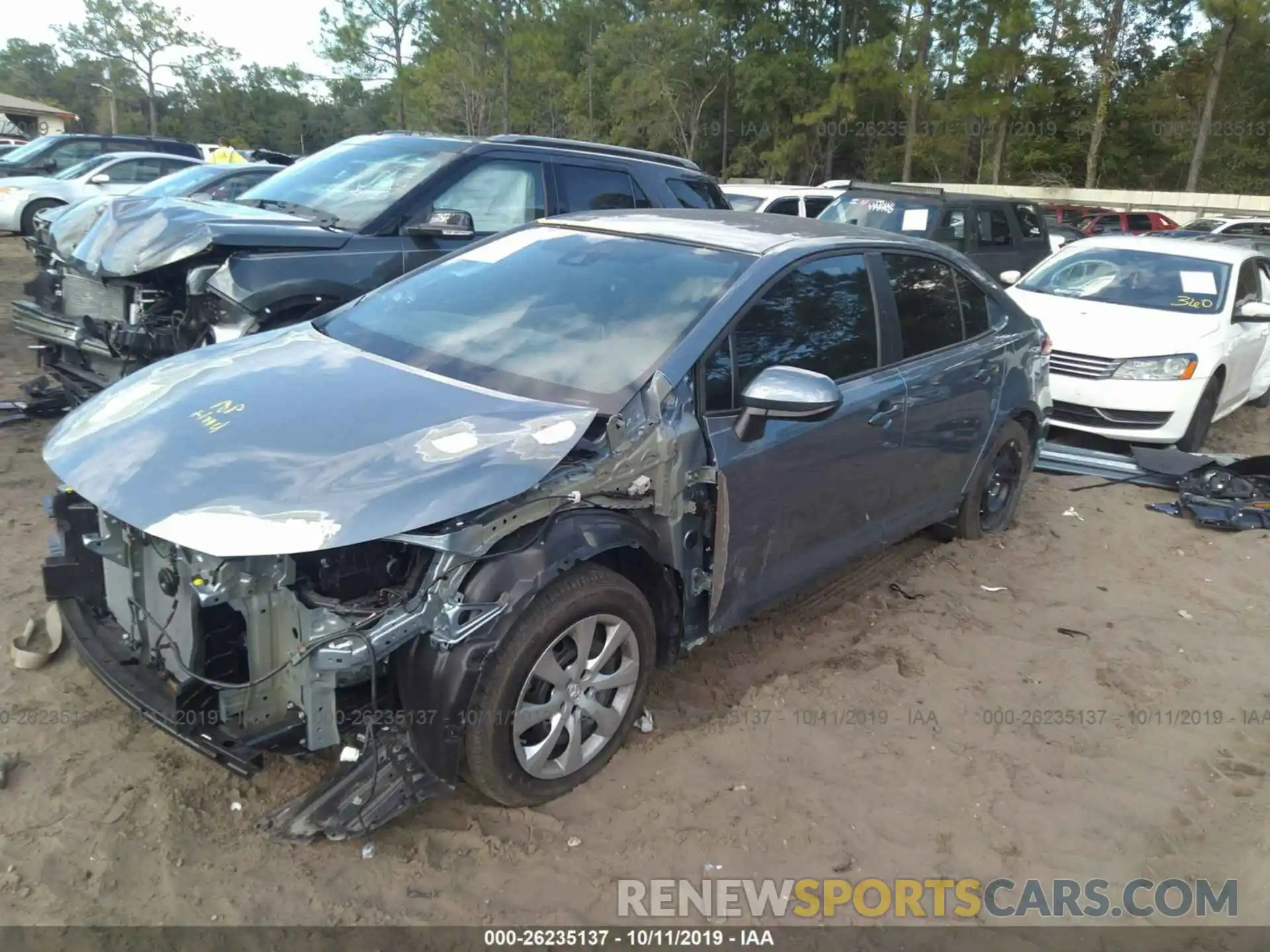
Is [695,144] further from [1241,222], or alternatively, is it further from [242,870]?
[242,870]

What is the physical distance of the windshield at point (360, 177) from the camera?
5.96m

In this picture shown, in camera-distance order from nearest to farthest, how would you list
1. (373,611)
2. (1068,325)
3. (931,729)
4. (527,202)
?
(373,611)
(931,729)
(527,202)
(1068,325)

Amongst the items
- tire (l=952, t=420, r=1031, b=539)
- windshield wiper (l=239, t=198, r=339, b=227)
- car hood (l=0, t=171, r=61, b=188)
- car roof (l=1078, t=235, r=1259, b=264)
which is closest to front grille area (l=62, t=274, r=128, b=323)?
windshield wiper (l=239, t=198, r=339, b=227)

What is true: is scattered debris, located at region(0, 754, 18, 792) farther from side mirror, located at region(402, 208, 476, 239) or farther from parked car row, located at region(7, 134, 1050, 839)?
side mirror, located at region(402, 208, 476, 239)

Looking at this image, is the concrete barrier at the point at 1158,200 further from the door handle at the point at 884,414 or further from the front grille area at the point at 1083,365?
the door handle at the point at 884,414

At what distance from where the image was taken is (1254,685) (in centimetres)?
411

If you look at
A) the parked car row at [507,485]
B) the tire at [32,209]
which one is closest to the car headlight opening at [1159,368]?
the parked car row at [507,485]

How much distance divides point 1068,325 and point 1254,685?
4.07m

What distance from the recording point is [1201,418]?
727 centimetres

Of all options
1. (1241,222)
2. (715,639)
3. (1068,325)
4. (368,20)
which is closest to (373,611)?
(715,639)

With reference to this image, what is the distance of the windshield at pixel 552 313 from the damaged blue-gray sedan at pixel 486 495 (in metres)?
0.01

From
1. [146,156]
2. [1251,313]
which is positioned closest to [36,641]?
[1251,313]

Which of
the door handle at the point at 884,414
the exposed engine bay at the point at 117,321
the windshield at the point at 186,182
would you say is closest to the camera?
the door handle at the point at 884,414

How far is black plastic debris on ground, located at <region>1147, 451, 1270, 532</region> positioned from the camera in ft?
19.6
